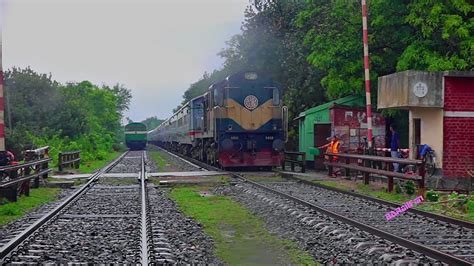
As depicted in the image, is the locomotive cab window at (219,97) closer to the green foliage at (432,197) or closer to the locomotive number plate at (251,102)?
the locomotive number plate at (251,102)

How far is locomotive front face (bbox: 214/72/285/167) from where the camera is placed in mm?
23719

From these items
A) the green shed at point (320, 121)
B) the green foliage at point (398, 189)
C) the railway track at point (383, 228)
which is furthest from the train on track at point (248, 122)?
the railway track at point (383, 228)

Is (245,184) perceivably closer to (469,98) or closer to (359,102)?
(469,98)

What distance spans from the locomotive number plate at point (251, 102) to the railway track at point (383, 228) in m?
9.33

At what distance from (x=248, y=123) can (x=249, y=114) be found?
1.13ft

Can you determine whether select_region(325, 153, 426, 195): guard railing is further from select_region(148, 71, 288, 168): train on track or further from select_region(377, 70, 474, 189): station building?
select_region(148, 71, 288, 168): train on track

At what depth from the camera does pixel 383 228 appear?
9609 mm

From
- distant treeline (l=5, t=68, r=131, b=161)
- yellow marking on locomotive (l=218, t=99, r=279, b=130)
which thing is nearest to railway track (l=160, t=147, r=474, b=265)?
yellow marking on locomotive (l=218, t=99, r=279, b=130)

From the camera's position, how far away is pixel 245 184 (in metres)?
18.2

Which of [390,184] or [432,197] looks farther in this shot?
[390,184]

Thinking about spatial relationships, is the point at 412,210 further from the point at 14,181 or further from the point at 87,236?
the point at 14,181

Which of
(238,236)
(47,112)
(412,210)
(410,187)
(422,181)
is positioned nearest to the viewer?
(238,236)

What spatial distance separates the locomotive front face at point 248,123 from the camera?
23.7 m

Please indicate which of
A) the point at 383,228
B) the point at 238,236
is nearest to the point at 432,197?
the point at 383,228
